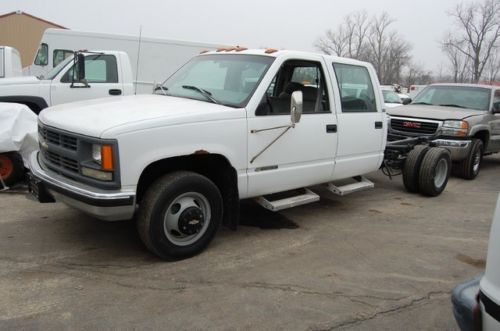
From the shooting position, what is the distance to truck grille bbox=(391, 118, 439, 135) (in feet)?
28.9

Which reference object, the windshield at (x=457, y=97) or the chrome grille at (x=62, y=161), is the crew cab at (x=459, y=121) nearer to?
the windshield at (x=457, y=97)

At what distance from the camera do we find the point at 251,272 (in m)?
4.16

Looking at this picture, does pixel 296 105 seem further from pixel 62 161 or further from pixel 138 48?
pixel 138 48

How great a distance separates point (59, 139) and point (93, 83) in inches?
188

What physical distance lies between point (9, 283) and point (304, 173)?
3.02m


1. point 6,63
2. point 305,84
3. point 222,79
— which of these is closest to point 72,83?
point 6,63

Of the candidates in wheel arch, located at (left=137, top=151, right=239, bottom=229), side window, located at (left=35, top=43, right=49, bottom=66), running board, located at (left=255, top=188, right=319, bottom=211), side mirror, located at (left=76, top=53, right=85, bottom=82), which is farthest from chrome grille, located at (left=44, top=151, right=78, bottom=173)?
side window, located at (left=35, top=43, right=49, bottom=66)

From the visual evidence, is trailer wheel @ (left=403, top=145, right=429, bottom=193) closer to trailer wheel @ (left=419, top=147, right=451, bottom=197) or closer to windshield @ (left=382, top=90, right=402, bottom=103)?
trailer wheel @ (left=419, top=147, right=451, bottom=197)

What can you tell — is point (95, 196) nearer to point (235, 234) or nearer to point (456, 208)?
point (235, 234)

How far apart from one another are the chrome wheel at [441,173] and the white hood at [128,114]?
411cm

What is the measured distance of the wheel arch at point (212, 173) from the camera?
428 centimetres

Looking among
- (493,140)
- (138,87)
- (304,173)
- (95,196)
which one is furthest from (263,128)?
(138,87)

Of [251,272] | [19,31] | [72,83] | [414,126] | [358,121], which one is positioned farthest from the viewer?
[19,31]

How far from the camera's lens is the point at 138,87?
523 inches
